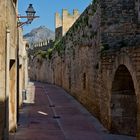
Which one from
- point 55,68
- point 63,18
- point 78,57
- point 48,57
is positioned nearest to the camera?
point 78,57

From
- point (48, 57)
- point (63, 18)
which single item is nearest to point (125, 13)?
point (48, 57)

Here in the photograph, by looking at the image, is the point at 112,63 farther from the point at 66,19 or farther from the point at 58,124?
the point at 66,19

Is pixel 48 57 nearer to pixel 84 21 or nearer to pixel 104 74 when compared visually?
pixel 84 21

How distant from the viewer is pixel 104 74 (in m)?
14.6

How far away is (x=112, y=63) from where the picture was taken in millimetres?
13391

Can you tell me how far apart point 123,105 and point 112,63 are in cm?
153

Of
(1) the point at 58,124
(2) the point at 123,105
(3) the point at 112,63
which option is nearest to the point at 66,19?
(1) the point at 58,124

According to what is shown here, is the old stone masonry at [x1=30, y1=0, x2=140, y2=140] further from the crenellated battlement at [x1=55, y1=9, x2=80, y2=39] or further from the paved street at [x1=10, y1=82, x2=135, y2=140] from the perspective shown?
the crenellated battlement at [x1=55, y1=9, x2=80, y2=39]

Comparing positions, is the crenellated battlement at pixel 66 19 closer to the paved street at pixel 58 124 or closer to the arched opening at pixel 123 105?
the paved street at pixel 58 124

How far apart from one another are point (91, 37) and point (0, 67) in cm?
1003

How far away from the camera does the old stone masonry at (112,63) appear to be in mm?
12094

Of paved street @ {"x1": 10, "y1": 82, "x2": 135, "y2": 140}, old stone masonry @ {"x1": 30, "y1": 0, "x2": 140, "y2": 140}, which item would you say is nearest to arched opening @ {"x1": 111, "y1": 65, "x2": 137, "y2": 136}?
old stone masonry @ {"x1": 30, "y1": 0, "x2": 140, "y2": 140}

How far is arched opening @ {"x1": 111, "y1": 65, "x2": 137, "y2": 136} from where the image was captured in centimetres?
1282

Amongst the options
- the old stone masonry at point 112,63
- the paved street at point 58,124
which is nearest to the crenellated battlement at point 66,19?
the old stone masonry at point 112,63
